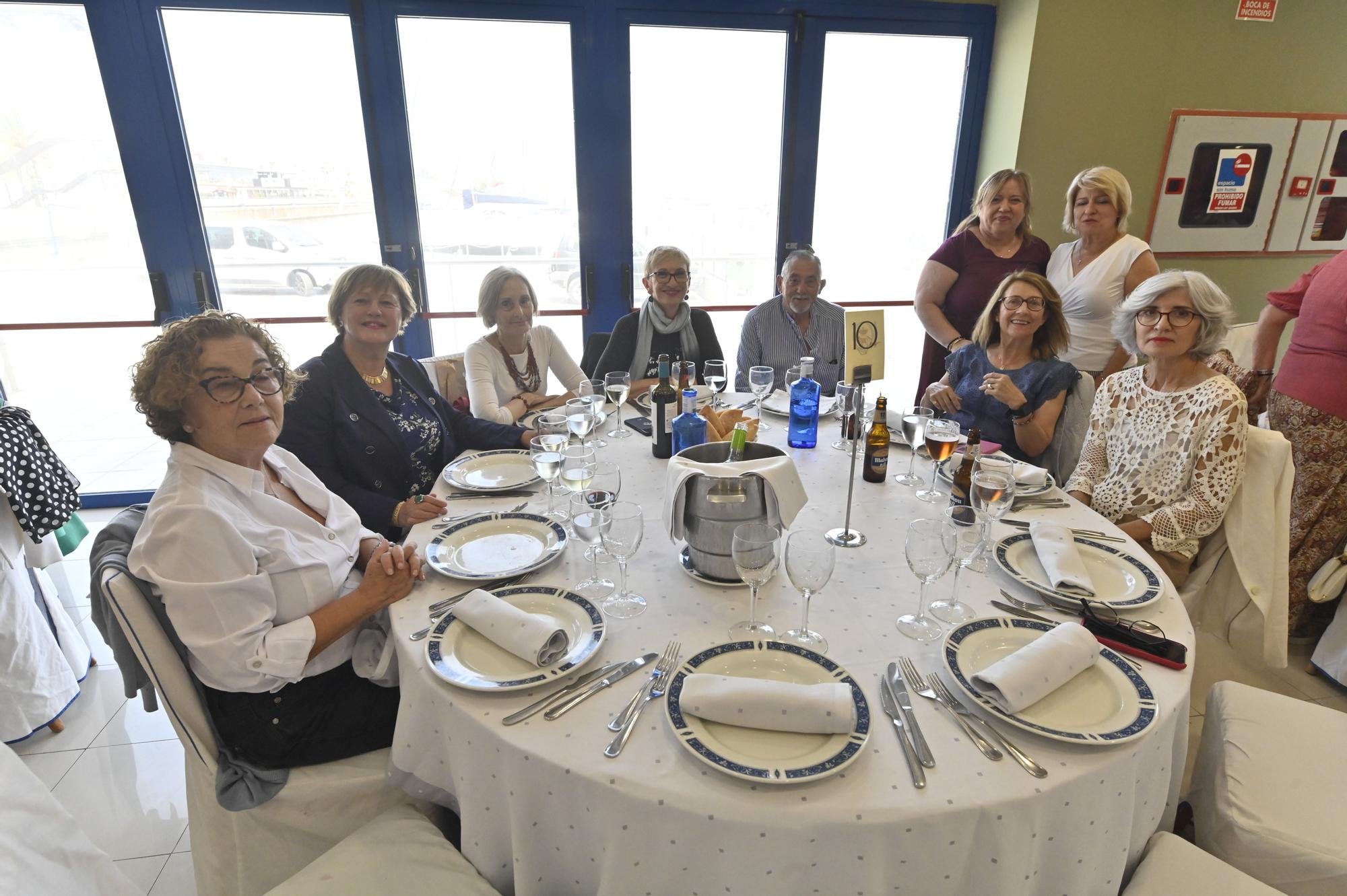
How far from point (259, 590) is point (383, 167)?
116 inches

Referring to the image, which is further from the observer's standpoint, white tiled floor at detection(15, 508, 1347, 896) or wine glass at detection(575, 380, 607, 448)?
wine glass at detection(575, 380, 607, 448)

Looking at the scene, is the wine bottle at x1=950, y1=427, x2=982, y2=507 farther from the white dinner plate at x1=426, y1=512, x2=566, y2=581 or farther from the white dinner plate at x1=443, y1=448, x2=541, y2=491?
the white dinner plate at x1=443, y1=448, x2=541, y2=491

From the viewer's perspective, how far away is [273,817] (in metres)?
1.30

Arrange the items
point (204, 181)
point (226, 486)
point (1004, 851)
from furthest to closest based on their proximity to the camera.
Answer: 1. point (204, 181)
2. point (226, 486)
3. point (1004, 851)

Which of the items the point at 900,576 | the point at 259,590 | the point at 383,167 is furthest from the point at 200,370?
the point at 383,167

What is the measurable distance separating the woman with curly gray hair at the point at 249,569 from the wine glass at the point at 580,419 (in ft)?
2.13

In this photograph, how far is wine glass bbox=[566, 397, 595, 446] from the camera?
6.34 feet

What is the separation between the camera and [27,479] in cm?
194

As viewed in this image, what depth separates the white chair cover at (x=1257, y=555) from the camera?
1.63 m

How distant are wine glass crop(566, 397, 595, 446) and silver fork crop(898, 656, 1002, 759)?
3.68 feet

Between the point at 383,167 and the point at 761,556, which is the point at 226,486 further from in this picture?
the point at 383,167

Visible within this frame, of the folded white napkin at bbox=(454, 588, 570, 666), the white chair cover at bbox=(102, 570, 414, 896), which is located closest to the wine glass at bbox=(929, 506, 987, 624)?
the folded white napkin at bbox=(454, 588, 570, 666)

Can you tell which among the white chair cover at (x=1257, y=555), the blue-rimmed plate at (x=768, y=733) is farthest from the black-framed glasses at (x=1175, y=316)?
the blue-rimmed plate at (x=768, y=733)

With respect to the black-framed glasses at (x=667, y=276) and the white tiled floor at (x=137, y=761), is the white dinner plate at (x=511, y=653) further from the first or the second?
the black-framed glasses at (x=667, y=276)
